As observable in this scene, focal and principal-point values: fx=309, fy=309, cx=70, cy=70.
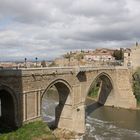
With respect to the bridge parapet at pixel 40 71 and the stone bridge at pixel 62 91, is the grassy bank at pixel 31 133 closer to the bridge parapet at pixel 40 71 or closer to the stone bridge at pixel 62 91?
the stone bridge at pixel 62 91

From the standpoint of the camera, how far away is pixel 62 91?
34969 mm

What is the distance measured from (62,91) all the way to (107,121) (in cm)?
915

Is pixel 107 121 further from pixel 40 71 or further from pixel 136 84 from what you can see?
pixel 40 71

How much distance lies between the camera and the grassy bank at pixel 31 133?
2520cm

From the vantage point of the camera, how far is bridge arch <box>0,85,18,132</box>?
1041 inches

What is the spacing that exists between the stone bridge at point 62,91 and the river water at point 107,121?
6.12 feet

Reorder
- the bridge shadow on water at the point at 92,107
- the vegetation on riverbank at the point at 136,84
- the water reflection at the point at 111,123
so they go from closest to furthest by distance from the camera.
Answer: the water reflection at the point at 111,123 → the bridge shadow on water at the point at 92,107 → the vegetation on riverbank at the point at 136,84

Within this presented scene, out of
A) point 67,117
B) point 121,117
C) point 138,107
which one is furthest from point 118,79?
point 67,117

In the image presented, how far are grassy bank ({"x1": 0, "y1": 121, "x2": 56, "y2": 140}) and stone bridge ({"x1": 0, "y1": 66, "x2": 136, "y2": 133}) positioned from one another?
0.70 meters

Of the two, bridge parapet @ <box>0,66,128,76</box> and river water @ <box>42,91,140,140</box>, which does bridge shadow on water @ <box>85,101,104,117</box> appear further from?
bridge parapet @ <box>0,66,128,76</box>

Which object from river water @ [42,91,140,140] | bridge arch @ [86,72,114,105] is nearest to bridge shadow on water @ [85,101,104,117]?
river water @ [42,91,140,140]

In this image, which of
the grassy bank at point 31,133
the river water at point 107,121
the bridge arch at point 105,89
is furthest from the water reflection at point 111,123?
the grassy bank at point 31,133

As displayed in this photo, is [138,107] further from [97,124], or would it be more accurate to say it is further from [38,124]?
[38,124]

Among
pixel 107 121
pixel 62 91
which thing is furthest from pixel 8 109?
pixel 107 121
